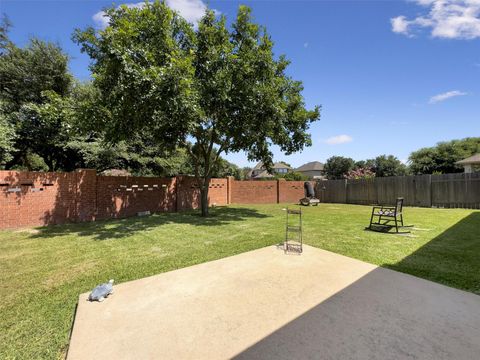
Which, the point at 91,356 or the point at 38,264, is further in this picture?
the point at 38,264

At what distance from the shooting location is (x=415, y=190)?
571 inches

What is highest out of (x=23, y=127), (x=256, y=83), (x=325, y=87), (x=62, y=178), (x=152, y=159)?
(x=325, y=87)

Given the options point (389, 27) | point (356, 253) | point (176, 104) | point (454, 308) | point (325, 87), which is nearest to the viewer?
point (454, 308)

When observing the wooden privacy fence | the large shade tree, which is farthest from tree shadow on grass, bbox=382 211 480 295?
the wooden privacy fence

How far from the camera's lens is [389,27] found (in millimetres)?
8820

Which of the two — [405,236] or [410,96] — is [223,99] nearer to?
[405,236]

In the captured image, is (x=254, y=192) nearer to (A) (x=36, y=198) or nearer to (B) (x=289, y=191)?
(B) (x=289, y=191)

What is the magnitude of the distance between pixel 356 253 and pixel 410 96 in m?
11.9

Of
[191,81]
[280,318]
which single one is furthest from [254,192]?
[280,318]

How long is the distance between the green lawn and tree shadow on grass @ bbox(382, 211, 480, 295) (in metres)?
0.01

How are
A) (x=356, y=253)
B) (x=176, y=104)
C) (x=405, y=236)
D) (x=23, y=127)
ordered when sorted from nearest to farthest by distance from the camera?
(x=356, y=253) → (x=405, y=236) → (x=176, y=104) → (x=23, y=127)

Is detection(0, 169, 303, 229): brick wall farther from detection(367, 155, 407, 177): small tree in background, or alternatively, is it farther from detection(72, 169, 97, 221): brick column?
detection(367, 155, 407, 177): small tree in background

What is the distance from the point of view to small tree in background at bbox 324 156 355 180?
4812cm

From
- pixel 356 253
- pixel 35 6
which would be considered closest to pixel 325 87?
pixel 356 253
